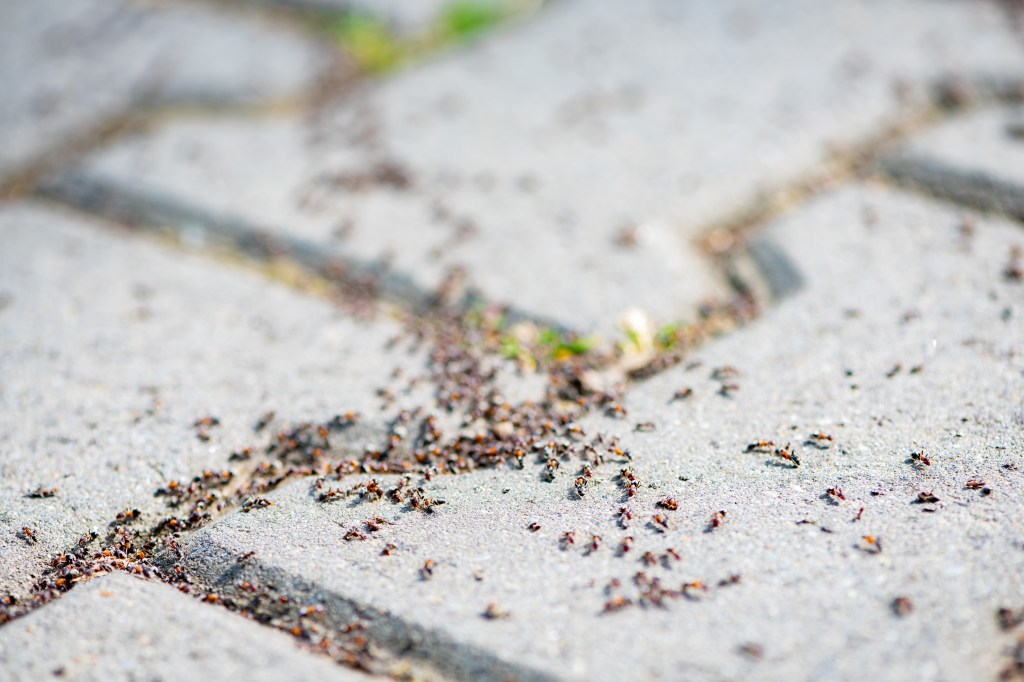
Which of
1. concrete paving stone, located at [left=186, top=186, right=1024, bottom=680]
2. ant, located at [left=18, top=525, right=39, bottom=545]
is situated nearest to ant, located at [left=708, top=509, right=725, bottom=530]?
concrete paving stone, located at [left=186, top=186, right=1024, bottom=680]

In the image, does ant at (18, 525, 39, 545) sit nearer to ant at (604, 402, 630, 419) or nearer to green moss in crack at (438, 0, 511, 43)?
ant at (604, 402, 630, 419)

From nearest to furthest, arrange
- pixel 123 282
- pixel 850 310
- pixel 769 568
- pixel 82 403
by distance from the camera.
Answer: pixel 769 568
pixel 82 403
pixel 850 310
pixel 123 282

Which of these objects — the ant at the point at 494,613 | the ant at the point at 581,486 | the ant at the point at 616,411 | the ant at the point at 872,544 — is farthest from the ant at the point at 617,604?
the ant at the point at 616,411

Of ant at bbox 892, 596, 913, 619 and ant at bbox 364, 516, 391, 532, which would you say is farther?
ant at bbox 364, 516, 391, 532

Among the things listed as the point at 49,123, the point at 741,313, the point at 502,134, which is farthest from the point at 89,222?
the point at 741,313

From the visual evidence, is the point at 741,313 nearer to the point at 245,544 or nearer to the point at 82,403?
the point at 245,544

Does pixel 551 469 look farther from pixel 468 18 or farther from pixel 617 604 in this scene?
pixel 468 18

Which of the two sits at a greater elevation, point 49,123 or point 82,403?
point 49,123
